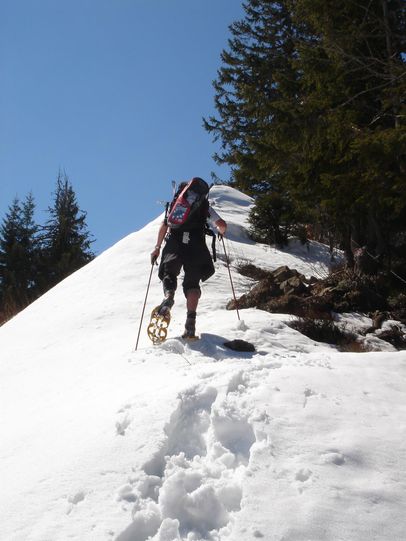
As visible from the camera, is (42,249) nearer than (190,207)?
No

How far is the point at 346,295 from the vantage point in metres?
7.72

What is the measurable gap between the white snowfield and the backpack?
1585mm

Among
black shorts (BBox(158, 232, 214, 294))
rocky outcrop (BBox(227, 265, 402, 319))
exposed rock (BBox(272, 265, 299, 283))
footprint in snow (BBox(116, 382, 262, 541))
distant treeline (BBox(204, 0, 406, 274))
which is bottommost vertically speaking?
footprint in snow (BBox(116, 382, 262, 541))

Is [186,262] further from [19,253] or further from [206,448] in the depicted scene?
[19,253]

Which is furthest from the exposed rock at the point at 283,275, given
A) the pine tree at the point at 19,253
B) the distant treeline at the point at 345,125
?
the pine tree at the point at 19,253

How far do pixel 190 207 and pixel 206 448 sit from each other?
362 cm

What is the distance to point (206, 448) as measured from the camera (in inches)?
121

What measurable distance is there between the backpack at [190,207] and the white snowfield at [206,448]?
1585 mm

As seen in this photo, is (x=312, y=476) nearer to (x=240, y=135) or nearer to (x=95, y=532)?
(x=95, y=532)

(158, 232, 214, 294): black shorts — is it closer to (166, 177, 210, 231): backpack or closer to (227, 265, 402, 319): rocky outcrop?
(166, 177, 210, 231): backpack

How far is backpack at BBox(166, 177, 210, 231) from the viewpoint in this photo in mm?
6113

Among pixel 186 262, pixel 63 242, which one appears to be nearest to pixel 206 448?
pixel 186 262

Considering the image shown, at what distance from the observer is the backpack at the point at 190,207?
6.11m

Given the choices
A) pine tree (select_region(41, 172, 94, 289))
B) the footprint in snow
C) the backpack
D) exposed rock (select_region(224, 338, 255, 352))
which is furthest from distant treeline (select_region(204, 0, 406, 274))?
pine tree (select_region(41, 172, 94, 289))
